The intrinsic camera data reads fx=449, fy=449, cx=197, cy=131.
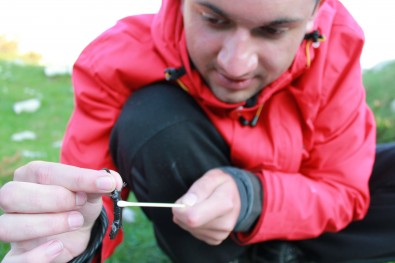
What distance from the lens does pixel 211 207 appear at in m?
1.14

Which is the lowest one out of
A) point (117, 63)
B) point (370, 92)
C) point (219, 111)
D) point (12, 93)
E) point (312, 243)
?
point (12, 93)

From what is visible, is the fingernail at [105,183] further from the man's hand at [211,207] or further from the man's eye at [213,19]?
the man's eye at [213,19]

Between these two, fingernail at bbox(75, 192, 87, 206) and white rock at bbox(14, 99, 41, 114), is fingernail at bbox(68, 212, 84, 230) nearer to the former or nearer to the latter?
fingernail at bbox(75, 192, 87, 206)

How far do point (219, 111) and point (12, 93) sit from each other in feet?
8.64

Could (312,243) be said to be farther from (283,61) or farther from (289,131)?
(283,61)

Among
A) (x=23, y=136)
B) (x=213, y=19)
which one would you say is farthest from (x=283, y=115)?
(x=23, y=136)

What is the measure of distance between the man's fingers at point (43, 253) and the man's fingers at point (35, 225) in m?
0.04

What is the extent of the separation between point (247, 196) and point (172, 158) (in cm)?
24

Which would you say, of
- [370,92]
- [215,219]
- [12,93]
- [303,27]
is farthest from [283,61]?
[12,93]

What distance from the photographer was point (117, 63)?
142 centimetres

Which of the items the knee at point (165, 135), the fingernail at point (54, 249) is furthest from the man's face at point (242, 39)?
the fingernail at point (54, 249)

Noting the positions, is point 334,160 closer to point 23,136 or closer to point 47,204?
point 47,204

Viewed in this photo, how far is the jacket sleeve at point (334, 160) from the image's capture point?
4.64 feet

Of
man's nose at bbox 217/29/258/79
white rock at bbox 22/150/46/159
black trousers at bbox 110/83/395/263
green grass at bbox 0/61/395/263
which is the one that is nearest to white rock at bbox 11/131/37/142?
green grass at bbox 0/61/395/263
